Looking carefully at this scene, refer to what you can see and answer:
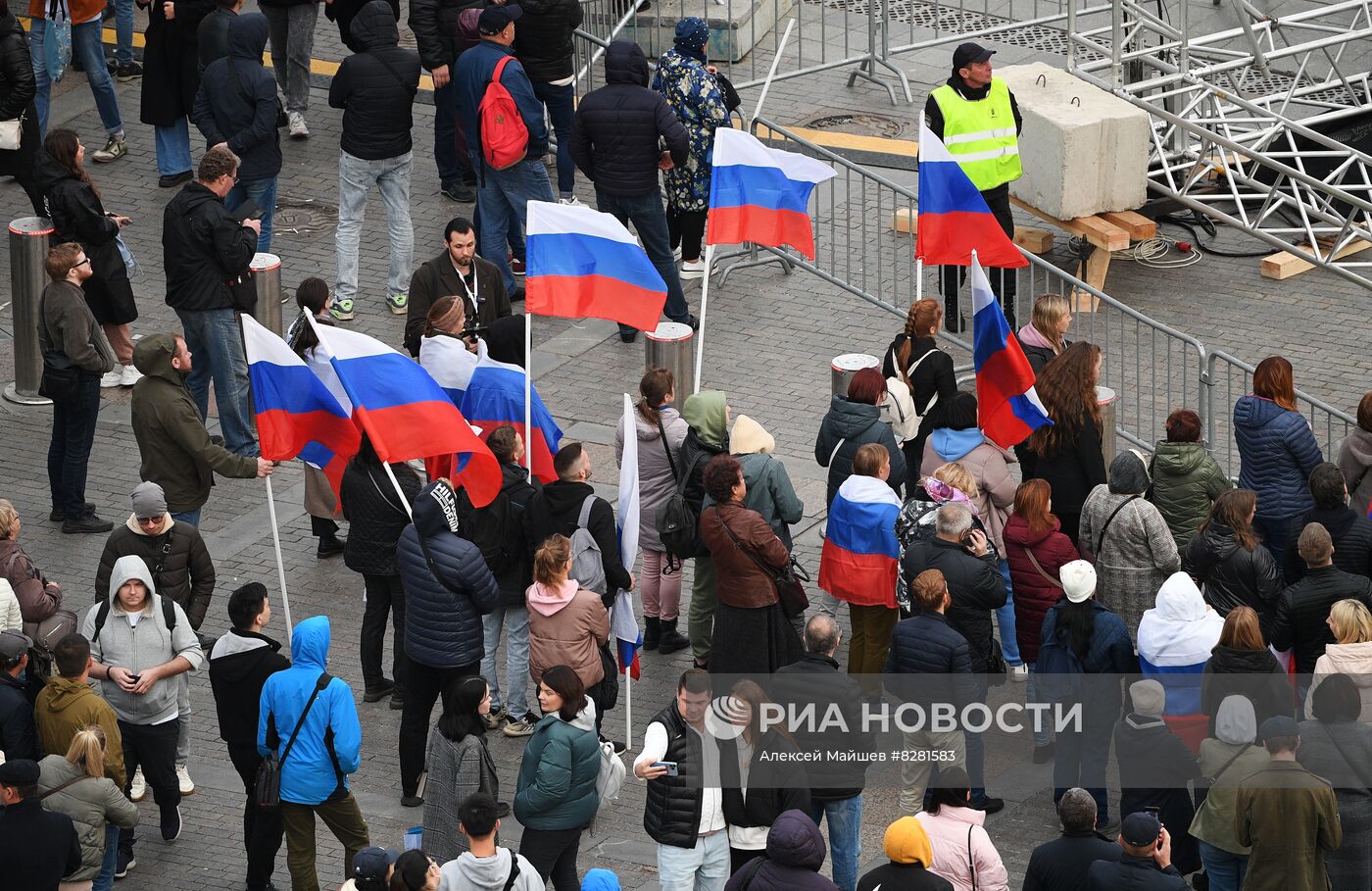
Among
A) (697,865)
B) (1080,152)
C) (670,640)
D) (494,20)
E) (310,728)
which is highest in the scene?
(494,20)

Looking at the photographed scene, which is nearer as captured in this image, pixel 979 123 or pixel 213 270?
pixel 213 270

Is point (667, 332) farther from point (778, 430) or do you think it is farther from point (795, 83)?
point (795, 83)

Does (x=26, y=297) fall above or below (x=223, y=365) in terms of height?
above

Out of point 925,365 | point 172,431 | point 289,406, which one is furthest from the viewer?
point 925,365

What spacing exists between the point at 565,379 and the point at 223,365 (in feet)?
8.36

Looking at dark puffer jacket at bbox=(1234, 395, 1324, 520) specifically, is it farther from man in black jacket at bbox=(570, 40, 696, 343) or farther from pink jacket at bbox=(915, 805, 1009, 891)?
man in black jacket at bbox=(570, 40, 696, 343)

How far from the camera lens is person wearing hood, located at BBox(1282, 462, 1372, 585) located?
458 inches

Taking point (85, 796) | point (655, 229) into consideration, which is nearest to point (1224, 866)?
point (85, 796)

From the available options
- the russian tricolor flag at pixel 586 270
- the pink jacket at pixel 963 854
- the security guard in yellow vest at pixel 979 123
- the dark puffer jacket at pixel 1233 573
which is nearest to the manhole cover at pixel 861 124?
the security guard in yellow vest at pixel 979 123

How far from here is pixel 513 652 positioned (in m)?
12.1

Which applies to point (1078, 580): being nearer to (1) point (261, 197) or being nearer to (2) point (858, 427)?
(2) point (858, 427)

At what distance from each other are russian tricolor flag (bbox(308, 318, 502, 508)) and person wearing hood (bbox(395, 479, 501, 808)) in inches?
13.4

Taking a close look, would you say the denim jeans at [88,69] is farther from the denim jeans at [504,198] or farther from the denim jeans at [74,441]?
the denim jeans at [74,441]

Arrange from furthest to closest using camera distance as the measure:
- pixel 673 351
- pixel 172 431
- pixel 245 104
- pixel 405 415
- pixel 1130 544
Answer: pixel 245 104 → pixel 673 351 → pixel 172 431 → pixel 405 415 → pixel 1130 544
